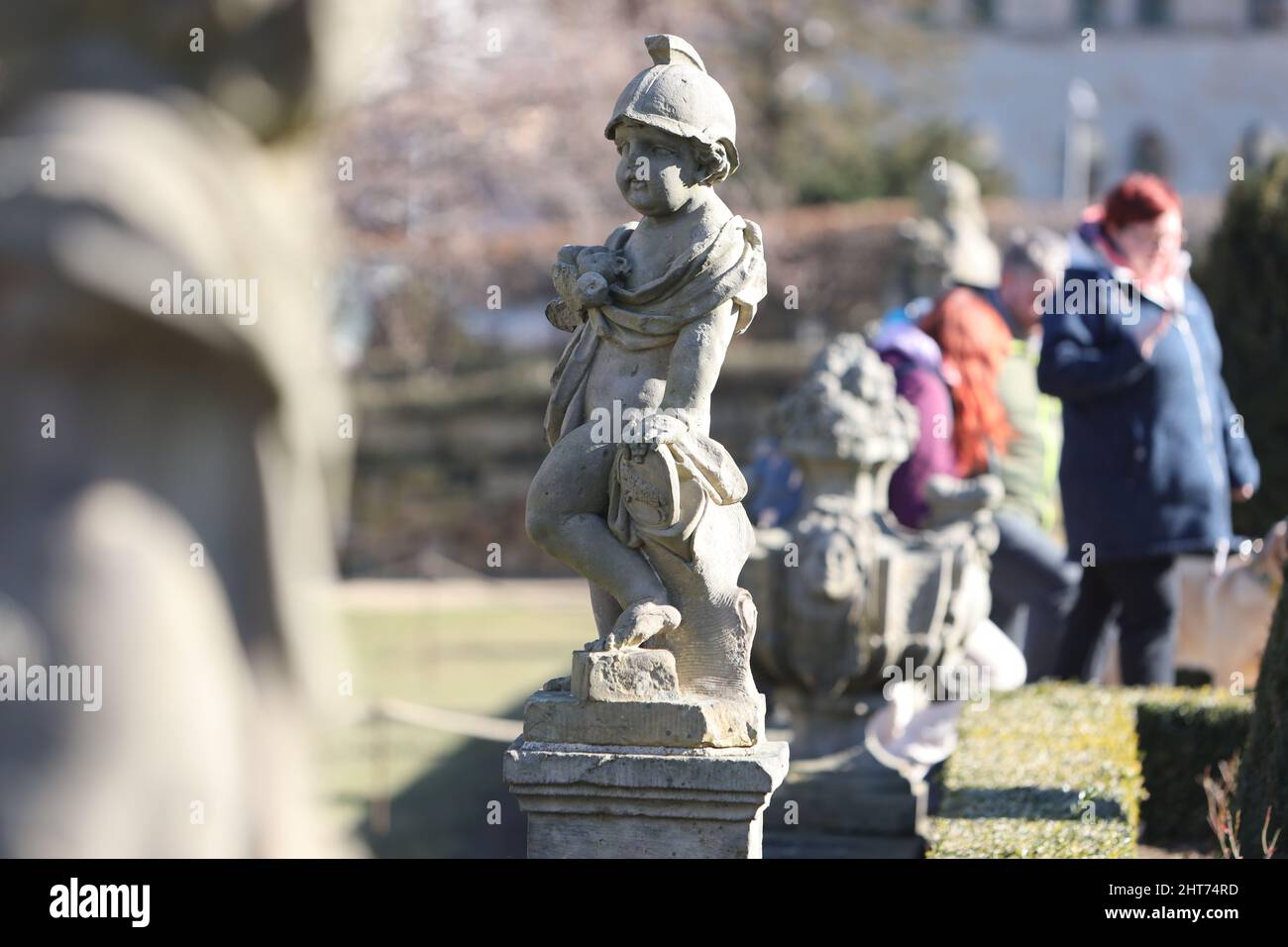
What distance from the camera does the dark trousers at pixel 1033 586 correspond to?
26.1 ft

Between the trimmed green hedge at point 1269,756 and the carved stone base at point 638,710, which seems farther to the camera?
the trimmed green hedge at point 1269,756

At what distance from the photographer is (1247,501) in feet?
33.9

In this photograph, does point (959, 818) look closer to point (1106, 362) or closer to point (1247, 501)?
point (1106, 362)

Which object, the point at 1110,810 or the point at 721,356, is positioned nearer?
the point at 721,356

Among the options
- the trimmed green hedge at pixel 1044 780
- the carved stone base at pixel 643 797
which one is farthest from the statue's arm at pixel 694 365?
the trimmed green hedge at pixel 1044 780

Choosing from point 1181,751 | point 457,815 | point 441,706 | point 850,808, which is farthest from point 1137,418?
point 441,706

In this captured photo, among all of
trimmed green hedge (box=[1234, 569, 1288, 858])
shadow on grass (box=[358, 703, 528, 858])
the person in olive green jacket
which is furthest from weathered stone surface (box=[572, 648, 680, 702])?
the person in olive green jacket

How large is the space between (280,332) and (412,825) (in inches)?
304

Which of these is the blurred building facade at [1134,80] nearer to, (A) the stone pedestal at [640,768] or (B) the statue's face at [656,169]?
(B) the statue's face at [656,169]

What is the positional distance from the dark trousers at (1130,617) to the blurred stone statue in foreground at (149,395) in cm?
573

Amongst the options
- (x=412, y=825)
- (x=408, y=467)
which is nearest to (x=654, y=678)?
(x=412, y=825)

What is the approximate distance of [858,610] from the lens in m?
6.81

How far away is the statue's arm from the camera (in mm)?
4402

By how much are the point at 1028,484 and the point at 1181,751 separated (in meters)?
1.65
